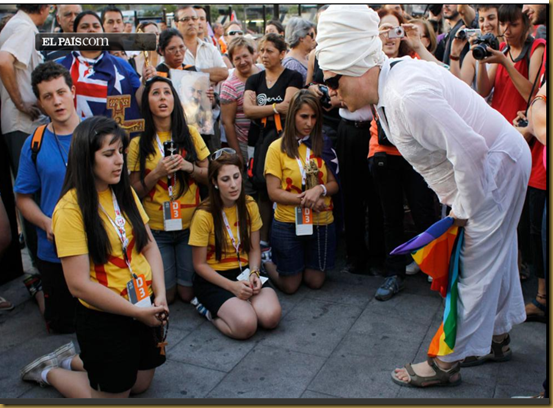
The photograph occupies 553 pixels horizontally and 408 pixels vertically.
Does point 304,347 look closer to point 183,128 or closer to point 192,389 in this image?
point 192,389

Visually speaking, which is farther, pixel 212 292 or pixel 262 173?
pixel 262 173

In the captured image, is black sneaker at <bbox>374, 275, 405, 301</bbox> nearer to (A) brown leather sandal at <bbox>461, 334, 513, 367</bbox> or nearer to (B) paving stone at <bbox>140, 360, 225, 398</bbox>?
(A) brown leather sandal at <bbox>461, 334, 513, 367</bbox>

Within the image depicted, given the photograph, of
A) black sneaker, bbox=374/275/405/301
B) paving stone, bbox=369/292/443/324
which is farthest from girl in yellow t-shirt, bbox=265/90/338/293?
paving stone, bbox=369/292/443/324

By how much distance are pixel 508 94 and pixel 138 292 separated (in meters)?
3.01

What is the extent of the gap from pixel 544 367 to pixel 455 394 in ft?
1.97

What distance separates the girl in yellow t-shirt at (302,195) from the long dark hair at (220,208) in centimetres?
41

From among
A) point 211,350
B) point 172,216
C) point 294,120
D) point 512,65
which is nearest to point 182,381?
point 211,350

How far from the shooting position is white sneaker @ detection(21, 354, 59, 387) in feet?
10.6

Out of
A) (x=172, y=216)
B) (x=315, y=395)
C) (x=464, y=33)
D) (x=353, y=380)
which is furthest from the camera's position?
(x=464, y=33)

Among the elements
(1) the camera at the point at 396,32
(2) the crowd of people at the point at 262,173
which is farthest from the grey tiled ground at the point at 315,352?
(1) the camera at the point at 396,32

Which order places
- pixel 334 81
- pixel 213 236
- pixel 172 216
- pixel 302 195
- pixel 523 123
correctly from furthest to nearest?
pixel 302 195, pixel 172 216, pixel 213 236, pixel 523 123, pixel 334 81

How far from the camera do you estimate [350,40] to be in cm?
272

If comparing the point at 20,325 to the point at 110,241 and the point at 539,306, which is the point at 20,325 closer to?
the point at 110,241

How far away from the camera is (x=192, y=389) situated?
3.16m
